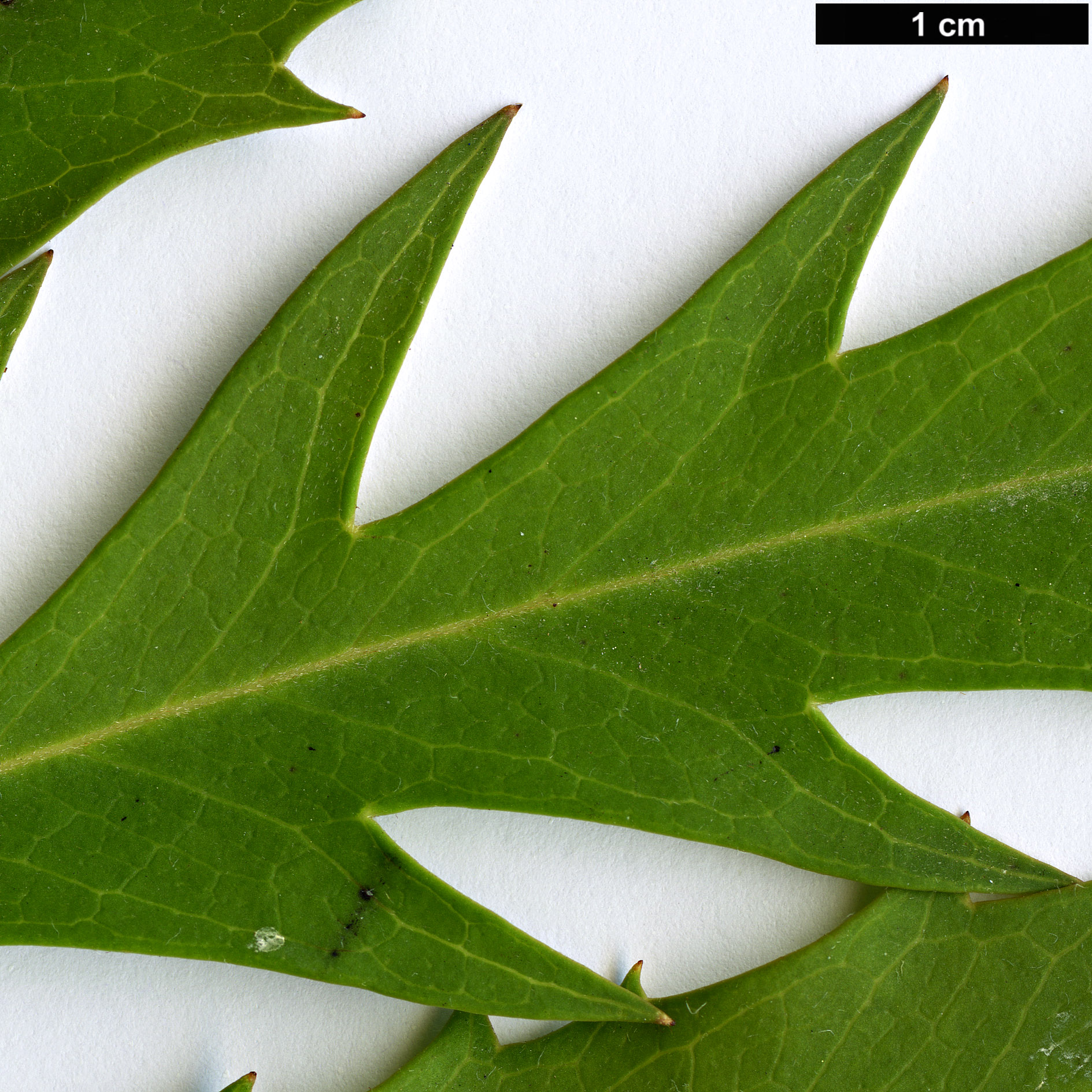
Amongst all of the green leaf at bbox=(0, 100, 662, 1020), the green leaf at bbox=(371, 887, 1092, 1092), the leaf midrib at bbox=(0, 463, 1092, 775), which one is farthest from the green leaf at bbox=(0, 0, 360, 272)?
the green leaf at bbox=(371, 887, 1092, 1092)

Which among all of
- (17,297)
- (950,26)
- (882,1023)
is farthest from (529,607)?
(950,26)

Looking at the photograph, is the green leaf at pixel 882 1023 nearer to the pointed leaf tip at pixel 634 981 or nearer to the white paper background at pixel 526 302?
the pointed leaf tip at pixel 634 981

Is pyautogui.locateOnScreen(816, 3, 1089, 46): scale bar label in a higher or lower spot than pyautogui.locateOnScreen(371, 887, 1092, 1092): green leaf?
higher

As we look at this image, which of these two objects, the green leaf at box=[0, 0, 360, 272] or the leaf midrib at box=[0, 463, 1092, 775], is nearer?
the leaf midrib at box=[0, 463, 1092, 775]

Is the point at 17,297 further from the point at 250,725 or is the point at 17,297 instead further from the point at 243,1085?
the point at 243,1085

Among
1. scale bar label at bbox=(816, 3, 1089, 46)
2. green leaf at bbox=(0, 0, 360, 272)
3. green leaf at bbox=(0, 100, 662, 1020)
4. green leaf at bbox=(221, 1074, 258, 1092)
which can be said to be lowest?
green leaf at bbox=(221, 1074, 258, 1092)

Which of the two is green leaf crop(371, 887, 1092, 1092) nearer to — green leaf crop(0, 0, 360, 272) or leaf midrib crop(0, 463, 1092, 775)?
leaf midrib crop(0, 463, 1092, 775)

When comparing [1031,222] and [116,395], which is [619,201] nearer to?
[1031,222]

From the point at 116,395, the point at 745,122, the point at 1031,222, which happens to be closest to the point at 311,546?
the point at 116,395

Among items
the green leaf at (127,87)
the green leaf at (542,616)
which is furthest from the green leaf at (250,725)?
the green leaf at (127,87)
